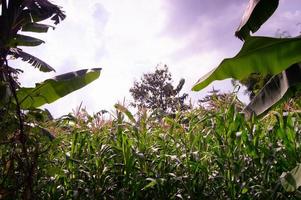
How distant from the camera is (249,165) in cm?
310

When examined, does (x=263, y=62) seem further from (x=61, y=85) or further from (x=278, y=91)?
(x=61, y=85)

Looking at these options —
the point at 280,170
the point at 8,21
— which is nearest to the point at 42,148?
the point at 280,170

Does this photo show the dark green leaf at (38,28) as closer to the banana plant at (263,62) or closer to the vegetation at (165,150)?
the vegetation at (165,150)

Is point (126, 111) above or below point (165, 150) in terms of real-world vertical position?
above

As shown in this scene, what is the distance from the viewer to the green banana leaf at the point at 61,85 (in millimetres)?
3873

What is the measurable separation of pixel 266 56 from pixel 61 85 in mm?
1805

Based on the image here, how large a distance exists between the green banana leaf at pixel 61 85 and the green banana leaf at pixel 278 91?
1.46 meters

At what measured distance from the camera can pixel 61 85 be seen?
3980mm

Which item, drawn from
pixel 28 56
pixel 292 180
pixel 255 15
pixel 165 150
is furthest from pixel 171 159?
pixel 28 56

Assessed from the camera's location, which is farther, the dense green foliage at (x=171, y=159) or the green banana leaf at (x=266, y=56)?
the green banana leaf at (x=266, y=56)

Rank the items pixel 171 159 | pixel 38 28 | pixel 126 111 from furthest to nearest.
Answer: pixel 38 28 < pixel 126 111 < pixel 171 159

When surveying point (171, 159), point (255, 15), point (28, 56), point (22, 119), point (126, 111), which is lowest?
point (171, 159)

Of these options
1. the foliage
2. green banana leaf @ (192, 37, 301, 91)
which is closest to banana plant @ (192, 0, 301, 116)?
green banana leaf @ (192, 37, 301, 91)

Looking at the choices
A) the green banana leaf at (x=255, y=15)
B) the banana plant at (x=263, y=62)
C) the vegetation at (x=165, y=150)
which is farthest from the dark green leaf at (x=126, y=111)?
the green banana leaf at (x=255, y=15)
